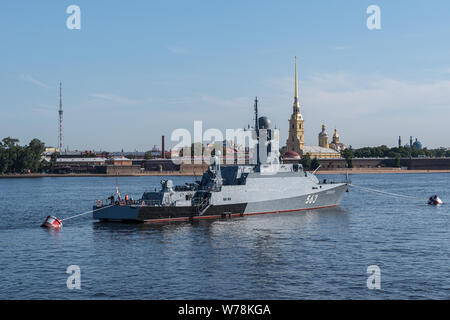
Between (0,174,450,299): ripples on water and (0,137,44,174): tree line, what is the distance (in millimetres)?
109639

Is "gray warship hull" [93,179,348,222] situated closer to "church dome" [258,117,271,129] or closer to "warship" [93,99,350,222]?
"warship" [93,99,350,222]

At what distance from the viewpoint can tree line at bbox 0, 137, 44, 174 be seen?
462ft

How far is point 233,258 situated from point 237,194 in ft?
53.5

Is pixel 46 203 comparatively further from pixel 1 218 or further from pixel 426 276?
pixel 426 276

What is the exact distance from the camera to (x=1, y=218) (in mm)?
42469

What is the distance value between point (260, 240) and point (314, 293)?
11393 mm

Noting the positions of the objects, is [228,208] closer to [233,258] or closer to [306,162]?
[233,258]

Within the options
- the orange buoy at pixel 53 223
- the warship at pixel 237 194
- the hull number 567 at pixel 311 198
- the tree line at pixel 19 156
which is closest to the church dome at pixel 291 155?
the tree line at pixel 19 156

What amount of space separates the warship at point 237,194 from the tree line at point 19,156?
362ft

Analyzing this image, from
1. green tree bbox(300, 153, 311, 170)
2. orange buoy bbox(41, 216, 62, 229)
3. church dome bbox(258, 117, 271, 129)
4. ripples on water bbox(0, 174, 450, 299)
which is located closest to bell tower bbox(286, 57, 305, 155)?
green tree bbox(300, 153, 311, 170)

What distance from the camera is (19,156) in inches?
5600

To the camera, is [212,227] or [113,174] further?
[113,174]

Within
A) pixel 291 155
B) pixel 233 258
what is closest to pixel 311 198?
pixel 233 258

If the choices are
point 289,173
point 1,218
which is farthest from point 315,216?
point 1,218
